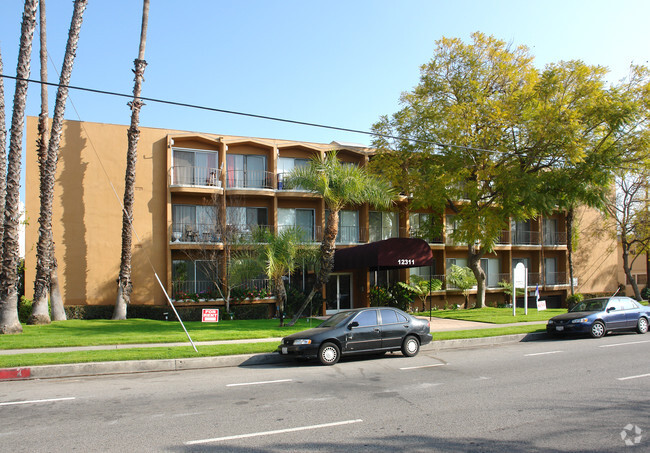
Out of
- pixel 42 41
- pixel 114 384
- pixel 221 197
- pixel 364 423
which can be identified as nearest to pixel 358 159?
pixel 221 197

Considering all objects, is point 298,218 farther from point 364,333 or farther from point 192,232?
point 364,333

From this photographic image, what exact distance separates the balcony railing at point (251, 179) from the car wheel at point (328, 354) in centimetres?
1650

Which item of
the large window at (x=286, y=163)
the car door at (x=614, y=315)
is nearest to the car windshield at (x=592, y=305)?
the car door at (x=614, y=315)

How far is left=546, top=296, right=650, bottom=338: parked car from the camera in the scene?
54.9 ft

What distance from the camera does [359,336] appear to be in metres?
12.8

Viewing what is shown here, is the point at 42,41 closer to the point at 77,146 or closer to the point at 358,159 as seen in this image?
the point at 77,146

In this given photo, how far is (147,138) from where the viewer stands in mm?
26688

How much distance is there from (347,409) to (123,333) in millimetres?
12945

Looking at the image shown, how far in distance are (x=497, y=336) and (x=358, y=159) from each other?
1605 centimetres

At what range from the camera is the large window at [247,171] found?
2789cm

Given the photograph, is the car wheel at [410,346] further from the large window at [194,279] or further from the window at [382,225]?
the window at [382,225]

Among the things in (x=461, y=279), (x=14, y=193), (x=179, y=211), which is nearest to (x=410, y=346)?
(x=14, y=193)

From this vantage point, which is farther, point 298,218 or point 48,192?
point 298,218

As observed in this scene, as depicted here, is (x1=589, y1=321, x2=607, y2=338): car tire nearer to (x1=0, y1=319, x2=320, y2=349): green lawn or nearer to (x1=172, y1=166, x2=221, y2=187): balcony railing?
(x1=0, y1=319, x2=320, y2=349): green lawn
